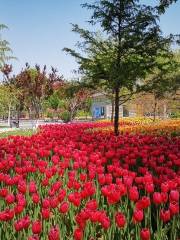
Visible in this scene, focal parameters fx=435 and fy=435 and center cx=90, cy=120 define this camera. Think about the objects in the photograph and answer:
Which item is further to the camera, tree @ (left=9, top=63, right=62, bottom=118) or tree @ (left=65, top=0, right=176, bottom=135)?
tree @ (left=9, top=63, right=62, bottom=118)

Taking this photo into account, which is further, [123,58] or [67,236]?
[123,58]

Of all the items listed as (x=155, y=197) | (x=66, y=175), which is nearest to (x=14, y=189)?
(x=66, y=175)

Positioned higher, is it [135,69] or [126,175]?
[135,69]

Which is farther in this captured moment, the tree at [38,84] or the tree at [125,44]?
the tree at [38,84]

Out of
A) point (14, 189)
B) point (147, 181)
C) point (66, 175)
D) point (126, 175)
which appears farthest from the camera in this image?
point (66, 175)

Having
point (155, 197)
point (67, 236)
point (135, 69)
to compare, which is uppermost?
point (135, 69)

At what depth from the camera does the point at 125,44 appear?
16578mm

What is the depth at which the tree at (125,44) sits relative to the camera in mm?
16016

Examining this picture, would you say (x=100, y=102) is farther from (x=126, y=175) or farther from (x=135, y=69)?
(x=126, y=175)

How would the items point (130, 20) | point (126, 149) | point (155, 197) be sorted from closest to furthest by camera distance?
1. point (155, 197)
2. point (126, 149)
3. point (130, 20)

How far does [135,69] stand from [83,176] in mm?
10519

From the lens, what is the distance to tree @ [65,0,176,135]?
52.5ft

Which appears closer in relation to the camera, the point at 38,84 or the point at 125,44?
the point at 125,44

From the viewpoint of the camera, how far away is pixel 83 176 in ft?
19.4
